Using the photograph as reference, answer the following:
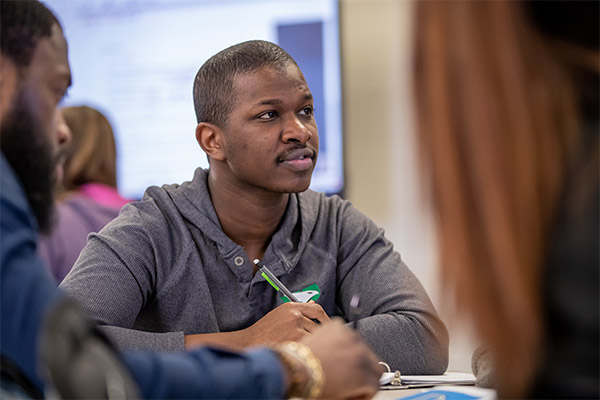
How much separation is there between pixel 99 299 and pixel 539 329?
1018 mm

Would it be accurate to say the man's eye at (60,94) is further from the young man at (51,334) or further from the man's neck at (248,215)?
the man's neck at (248,215)

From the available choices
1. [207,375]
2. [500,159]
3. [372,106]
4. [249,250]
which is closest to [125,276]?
[249,250]

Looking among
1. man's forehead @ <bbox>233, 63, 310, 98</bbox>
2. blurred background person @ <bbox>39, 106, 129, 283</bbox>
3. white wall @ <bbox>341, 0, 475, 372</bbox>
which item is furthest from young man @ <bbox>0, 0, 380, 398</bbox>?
white wall @ <bbox>341, 0, 475, 372</bbox>

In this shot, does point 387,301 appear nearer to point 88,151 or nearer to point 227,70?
point 227,70

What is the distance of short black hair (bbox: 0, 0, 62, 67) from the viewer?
101cm

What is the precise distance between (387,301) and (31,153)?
962 millimetres

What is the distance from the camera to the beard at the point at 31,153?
3.24 ft

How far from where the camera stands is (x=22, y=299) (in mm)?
819

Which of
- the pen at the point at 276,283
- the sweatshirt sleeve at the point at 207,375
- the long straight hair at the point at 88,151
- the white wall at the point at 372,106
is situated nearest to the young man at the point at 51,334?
the sweatshirt sleeve at the point at 207,375

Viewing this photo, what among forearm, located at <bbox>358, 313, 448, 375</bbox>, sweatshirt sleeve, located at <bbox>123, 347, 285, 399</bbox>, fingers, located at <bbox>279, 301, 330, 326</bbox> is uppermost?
sweatshirt sleeve, located at <bbox>123, 347, 285, 399</bbox>

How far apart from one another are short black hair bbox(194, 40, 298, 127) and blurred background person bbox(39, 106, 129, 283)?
1073 millimetres

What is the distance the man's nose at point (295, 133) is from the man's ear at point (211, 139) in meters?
0.19

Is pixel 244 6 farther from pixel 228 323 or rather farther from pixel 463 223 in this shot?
pixel 463 223

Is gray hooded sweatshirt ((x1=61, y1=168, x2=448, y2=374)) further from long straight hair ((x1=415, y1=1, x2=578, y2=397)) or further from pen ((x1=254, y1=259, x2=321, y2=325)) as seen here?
long straight hair ((x1=415, y1=1, x2=578, y2=397))
